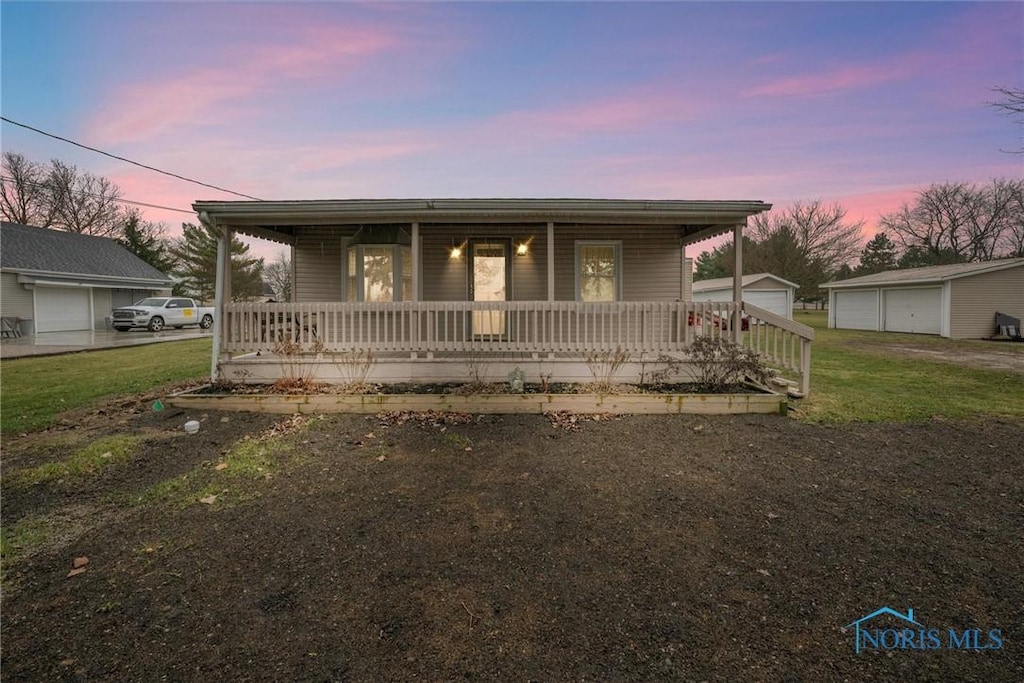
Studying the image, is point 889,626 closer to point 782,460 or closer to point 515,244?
point 782,460

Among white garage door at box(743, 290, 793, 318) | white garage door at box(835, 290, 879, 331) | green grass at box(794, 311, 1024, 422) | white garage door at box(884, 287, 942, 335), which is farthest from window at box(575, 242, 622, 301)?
white garage door at box(835, 290, 879, 331)

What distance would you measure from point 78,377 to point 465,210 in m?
9.15

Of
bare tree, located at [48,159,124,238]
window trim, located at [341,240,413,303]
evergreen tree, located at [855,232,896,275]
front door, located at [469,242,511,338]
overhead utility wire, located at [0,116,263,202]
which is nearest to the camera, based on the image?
window trim, located at [341,240,413,303]

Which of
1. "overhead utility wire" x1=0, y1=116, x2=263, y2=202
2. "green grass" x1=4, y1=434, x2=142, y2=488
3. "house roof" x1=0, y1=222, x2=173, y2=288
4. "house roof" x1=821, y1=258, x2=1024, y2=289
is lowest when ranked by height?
"green grass" x1=4, y1=434, x2=142, y2=488

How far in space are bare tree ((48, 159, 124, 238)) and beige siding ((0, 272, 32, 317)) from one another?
12746 millimetres

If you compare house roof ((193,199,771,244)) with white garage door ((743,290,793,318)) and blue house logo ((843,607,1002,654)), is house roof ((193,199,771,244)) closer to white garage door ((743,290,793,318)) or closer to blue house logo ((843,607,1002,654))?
blue house logo ((843,607,1002,654))

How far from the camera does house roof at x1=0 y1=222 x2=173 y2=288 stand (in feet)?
65.0

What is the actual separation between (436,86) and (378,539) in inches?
553

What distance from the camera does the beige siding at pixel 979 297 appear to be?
59.9 ft

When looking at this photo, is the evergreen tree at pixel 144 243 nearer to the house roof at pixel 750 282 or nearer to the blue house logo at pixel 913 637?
the house roof at pixel 750 282

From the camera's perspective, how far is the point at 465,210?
23.2 ft

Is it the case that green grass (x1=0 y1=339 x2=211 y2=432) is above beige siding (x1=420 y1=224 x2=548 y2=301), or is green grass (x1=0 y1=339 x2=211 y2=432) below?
below

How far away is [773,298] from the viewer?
86.0ft

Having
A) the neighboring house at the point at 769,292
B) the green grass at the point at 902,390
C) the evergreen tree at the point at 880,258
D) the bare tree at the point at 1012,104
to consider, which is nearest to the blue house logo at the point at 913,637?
the green grass at the point at 902,390
